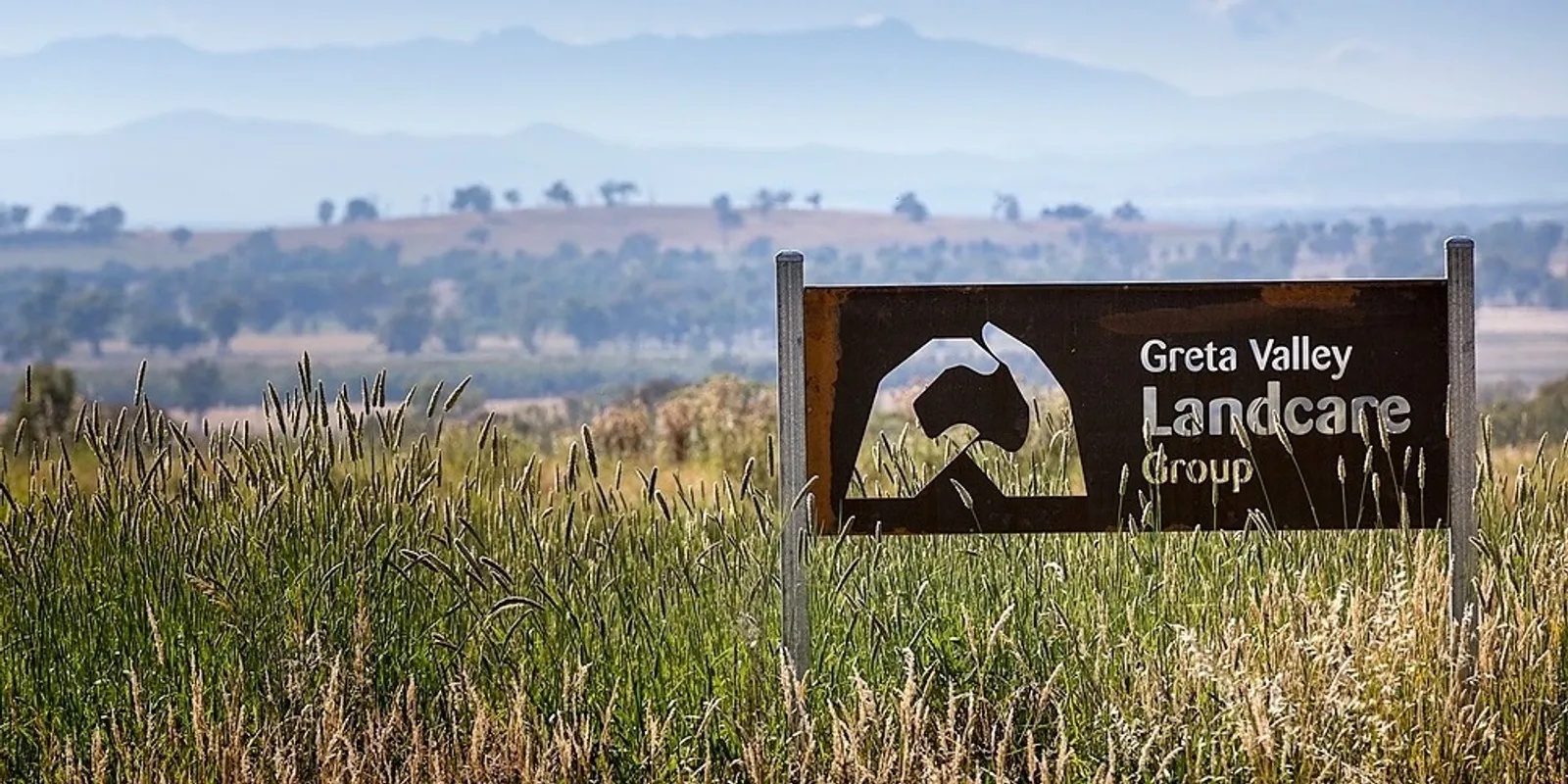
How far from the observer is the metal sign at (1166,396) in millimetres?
5918

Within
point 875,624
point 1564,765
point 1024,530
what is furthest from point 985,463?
point 1564,765

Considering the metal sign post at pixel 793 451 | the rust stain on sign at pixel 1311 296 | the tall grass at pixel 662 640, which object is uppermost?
the rust stain on sign at pixel 1311 296

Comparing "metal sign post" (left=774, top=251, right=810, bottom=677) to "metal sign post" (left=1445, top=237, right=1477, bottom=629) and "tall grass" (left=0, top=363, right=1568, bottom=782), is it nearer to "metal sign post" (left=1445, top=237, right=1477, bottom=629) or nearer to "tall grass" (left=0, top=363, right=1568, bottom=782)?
"tall grass" (left=0, top=363, right=1568, bottom=782)

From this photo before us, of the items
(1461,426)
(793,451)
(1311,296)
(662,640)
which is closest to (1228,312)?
(1311,296)

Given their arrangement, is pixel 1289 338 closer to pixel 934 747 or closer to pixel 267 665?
pixel 934 747

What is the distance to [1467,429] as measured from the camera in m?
5.96

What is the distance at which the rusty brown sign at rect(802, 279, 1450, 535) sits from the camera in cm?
592

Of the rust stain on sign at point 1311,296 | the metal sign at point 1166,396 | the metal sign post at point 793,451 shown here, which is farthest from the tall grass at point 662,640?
the rust stain on sign at point 1311,296

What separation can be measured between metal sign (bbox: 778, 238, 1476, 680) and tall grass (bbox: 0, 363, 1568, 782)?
20cm

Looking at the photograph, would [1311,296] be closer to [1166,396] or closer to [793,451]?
[1166,396]

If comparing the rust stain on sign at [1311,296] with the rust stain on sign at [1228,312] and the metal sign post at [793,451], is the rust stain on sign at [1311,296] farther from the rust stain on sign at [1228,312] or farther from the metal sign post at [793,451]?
the metal sign post at [793,451]

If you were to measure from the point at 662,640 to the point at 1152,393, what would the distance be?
161 cm

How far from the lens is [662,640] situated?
6.04 meters

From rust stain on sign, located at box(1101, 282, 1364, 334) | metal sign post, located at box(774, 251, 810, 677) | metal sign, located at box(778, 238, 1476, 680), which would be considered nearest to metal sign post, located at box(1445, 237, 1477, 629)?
metal sign, located at box(778, 238, 1476, 680)
